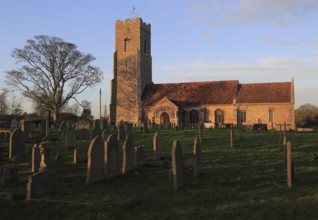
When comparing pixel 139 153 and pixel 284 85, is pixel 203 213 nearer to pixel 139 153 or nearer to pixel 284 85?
pixel 139 153

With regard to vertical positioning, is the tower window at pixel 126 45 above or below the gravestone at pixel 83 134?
above

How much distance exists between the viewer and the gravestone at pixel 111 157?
361 inches

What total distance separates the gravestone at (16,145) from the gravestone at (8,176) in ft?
14.9

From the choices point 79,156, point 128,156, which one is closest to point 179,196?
point 128,156

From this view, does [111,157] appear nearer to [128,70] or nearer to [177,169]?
[177,169]

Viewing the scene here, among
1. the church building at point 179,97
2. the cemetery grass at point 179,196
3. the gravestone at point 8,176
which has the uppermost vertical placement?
the church building at point 179,97

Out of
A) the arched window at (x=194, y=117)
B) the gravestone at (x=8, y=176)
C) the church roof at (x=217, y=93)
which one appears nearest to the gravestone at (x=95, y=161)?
the gravestone at (x=8, y=176)

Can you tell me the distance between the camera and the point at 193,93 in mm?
40688

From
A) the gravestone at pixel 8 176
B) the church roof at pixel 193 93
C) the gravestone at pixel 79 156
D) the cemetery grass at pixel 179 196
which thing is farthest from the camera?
the church roof at pixel 193 93

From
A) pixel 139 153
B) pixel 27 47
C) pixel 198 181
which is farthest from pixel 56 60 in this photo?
pixel 198 181

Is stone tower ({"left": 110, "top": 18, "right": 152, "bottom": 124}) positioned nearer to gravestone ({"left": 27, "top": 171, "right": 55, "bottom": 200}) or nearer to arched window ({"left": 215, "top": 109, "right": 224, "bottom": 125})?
arched window ({"left": 215, "top": 109, "right": 224, "bottom": 125})

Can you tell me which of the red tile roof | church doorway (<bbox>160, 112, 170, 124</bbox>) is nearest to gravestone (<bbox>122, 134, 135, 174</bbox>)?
church doorway (<bbox>160, 112, 170, 124</bbox>)

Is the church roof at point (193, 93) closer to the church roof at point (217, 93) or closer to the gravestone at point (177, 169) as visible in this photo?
the church roof at point (217, 93)

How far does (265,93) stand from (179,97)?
1018 centimetres
